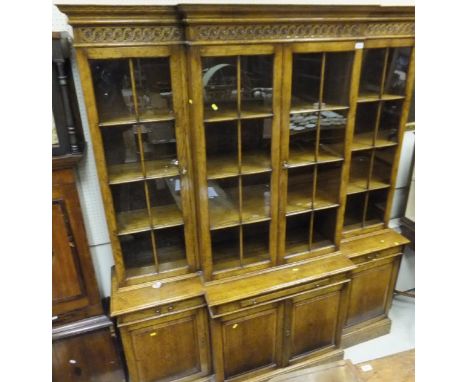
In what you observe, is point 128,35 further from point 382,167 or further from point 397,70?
point 382,167

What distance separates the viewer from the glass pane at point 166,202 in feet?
5.60

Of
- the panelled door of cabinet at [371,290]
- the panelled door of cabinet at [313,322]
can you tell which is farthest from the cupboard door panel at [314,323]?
the panelled door of cabinet at [371,290]

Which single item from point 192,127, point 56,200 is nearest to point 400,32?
point 192,127

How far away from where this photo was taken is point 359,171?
2.23 metres

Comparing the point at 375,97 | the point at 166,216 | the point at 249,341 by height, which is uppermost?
the point at 375,97

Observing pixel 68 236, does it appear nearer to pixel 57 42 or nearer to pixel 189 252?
pixel 189 252

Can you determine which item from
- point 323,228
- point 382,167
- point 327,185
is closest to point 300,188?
point 327,185

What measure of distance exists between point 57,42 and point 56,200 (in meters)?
0.71

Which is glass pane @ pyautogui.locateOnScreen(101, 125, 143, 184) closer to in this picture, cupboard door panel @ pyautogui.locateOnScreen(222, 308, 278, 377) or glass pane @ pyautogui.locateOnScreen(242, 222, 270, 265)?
Result: glass pane @ pyautogui.locateOnScreen(242, 222, 270, 265)

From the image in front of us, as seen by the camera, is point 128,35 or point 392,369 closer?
point 128,35

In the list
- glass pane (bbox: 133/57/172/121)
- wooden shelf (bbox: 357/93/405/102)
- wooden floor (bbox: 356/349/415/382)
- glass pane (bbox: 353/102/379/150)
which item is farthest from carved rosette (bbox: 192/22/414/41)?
wooden floor (bbox: 356/349/415/382)

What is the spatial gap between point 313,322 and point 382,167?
1058 millimetres

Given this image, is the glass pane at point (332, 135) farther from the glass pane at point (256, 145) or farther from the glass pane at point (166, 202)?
the glass pane at point (166, 202)
